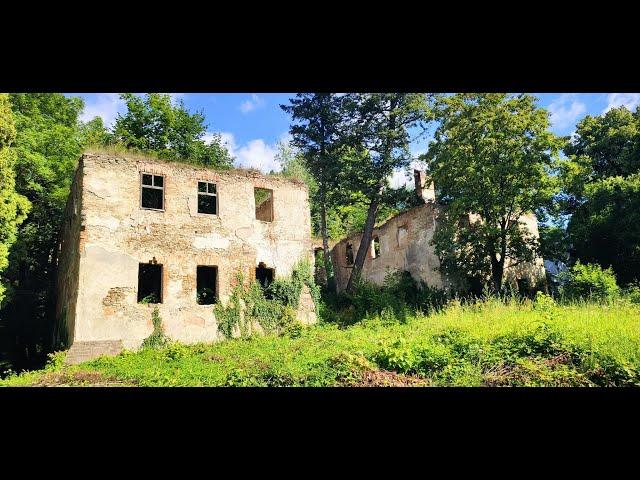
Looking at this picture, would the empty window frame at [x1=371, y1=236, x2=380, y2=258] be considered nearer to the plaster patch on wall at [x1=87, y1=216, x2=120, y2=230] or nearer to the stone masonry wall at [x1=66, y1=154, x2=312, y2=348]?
the stone masonry wall at [x1=66, y1=154, x2=312, y2=348]

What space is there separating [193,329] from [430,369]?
25.2 ft

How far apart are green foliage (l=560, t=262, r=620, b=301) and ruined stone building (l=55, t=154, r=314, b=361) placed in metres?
8.92

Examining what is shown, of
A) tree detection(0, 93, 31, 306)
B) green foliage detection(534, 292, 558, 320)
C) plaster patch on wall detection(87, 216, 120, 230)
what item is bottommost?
green foliage detection(534, 292, 558, 320)

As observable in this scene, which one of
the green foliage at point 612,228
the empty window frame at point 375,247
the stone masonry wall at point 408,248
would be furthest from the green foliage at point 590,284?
the empty window frame at point 375,247

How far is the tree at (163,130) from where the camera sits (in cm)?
2367

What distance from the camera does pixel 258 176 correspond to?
1658 cm

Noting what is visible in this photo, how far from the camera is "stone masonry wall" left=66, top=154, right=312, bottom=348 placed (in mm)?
12766

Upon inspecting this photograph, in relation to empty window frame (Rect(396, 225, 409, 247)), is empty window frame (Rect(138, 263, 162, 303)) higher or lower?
lower

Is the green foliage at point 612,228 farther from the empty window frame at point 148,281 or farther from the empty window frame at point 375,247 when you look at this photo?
the empty window frame at point 148,281

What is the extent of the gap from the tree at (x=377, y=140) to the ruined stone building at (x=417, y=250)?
1.28 m

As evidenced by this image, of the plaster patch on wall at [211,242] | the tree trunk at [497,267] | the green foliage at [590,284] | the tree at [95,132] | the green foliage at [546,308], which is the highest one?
the tree at [95,132]

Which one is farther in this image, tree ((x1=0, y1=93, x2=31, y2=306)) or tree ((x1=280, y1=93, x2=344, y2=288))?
tree ((x1=280, y1=93, x2=344, y2=288))

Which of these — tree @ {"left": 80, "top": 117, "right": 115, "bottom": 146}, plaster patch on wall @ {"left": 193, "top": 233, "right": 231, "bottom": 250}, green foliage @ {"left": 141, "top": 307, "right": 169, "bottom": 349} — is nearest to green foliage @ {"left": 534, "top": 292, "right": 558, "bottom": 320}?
plaster patch on wall @ {"left": 193, "top": 233, "right": 231, "bottom": 250}
